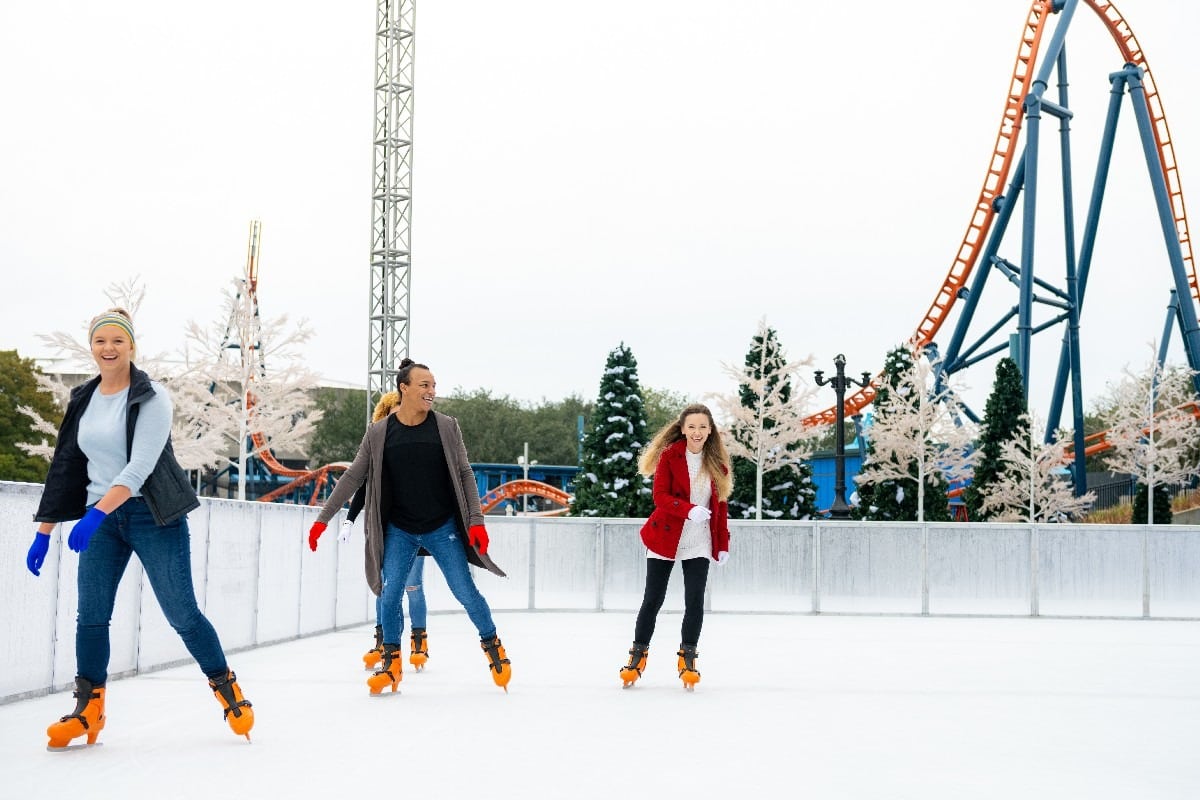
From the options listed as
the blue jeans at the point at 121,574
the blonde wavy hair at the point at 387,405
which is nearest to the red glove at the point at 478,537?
the blonde wavy hair at the point at 387,405

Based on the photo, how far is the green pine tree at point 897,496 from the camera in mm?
36438

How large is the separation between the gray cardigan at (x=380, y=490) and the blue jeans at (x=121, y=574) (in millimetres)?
1640

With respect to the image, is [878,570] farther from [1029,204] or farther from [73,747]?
[1029,204]

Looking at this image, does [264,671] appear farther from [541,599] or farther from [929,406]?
[929,406]

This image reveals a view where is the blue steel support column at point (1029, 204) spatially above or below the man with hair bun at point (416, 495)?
above

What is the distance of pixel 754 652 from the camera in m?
9.77

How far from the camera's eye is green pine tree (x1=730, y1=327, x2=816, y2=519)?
3447 centimetres

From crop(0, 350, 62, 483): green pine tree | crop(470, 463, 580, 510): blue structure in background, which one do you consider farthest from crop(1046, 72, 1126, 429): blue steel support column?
crop(470, 463, 580, 510): blue structure in background

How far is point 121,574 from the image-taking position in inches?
188

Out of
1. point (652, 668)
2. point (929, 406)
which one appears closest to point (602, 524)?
point (652, 668)

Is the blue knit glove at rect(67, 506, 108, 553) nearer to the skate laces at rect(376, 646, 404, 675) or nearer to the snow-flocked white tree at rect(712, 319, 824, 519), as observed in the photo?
the skate laces at rect(376, 646, 404, 675)

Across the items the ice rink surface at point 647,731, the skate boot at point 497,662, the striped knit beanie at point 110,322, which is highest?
the striped knit beanie at point 110,322

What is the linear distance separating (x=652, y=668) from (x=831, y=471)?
154 ft

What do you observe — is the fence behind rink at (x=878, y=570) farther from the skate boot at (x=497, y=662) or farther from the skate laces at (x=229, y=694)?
the skate laces at (x=229, y=694)
